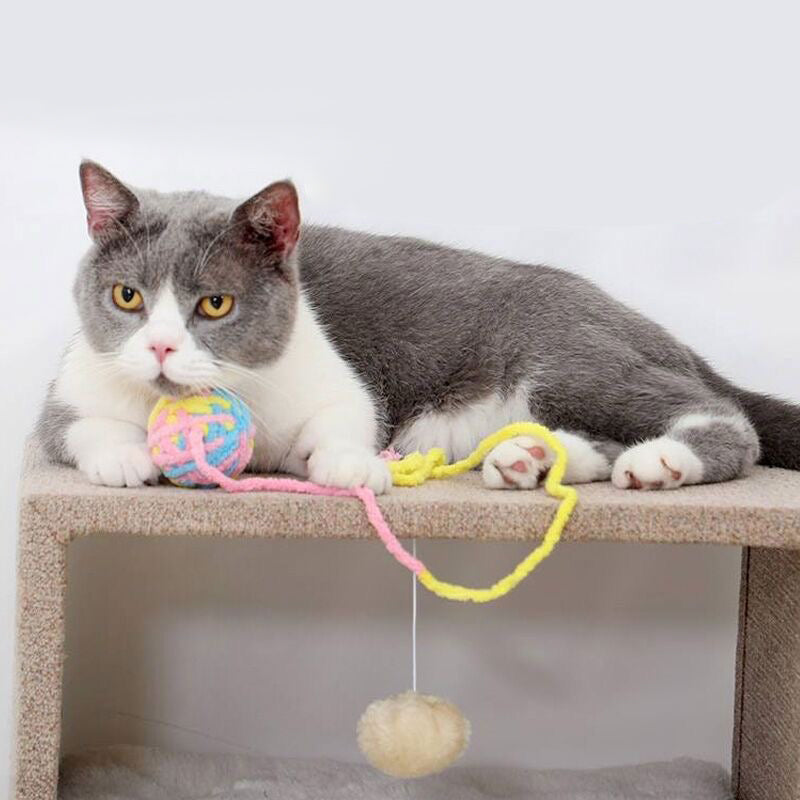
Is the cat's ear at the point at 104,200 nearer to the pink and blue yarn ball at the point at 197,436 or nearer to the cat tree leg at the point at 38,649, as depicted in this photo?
the pink and blue yarn ball at the point at 197,436

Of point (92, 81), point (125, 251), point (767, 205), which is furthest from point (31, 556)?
point (767, 205)

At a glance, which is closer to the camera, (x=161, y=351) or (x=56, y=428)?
(x=161, y=351)

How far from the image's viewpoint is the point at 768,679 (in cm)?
159

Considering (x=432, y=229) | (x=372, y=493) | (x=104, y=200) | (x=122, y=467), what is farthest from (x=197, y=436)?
A: (x=432, y=229)

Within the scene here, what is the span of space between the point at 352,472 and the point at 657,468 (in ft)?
1.26

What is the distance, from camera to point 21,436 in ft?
6.58

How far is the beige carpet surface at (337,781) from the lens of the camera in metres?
1.71

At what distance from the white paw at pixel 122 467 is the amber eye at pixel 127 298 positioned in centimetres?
17

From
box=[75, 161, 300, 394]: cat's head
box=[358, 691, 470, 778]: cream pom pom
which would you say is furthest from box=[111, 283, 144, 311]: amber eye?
box=[358, 691, 470, 778]: cream pom pom

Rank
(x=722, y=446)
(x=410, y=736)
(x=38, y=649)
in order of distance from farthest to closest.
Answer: (x=722, y=446) < (x=410, y=736) < (x=38, y=649)

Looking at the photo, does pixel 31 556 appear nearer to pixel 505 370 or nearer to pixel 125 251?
pixel 125 251

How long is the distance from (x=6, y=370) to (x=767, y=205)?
1392mm

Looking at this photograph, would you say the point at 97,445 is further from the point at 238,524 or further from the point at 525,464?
the point at 525,464

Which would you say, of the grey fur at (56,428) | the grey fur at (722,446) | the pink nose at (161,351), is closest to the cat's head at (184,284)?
the pink nose at (161,351)
